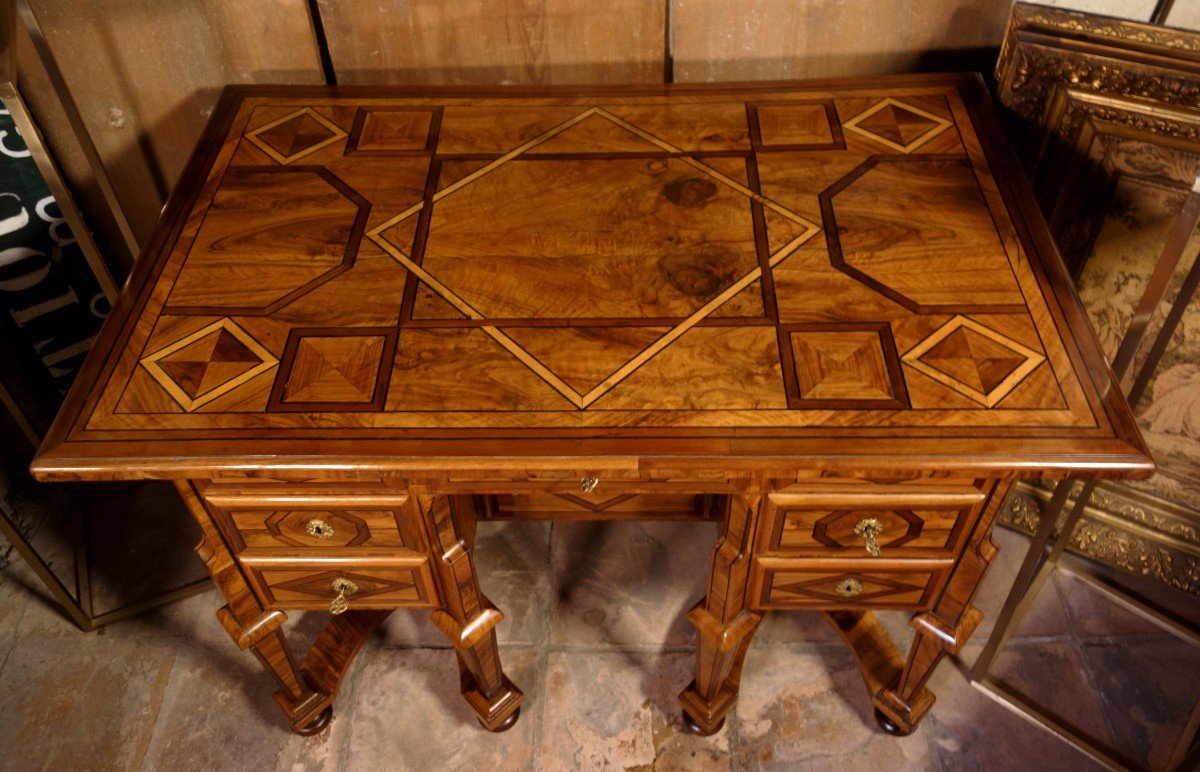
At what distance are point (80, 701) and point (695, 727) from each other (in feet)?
4.26

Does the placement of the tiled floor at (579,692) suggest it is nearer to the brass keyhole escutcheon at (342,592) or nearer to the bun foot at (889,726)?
the bun foot at (889,726)

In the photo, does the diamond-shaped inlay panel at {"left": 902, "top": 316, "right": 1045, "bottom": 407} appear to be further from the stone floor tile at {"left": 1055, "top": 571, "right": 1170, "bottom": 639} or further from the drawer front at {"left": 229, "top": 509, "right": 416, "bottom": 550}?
the stone floor tile at {"left": 1055, "top": 571, "right": 1170, "bottom": 639}

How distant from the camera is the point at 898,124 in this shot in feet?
5.38

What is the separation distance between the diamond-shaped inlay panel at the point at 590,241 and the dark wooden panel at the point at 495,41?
25 centimetres

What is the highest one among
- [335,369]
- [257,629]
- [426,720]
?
[335,369]

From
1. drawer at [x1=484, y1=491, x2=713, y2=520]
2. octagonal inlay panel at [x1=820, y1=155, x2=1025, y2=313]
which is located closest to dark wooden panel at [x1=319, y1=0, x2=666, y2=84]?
octagonal inlay panel at [x1=820, y1=155, x2=1025, y2=313]

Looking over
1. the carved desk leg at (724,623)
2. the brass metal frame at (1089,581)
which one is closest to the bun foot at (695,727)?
the carved desk leg at (724,623)

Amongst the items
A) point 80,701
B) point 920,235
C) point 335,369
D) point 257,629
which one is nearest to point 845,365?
point 920,235

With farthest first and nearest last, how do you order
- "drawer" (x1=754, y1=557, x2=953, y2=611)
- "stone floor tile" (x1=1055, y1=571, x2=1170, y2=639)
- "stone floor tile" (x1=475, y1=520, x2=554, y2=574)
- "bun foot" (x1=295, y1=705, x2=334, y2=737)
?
"stone floor tile" (x1=475, y1=520, x2=554, y2=574) → "stone floor tile" (x1=1055, y1=571, x2=1170, y2=639) → "bun foot" (x1=295, y1=705, x2=334, y2=737) → "drawer" (x1=754, y1=557, x2=953, y2=611)

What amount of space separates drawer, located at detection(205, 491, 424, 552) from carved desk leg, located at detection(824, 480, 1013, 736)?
0.84 m

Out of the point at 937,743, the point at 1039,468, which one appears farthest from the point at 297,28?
the point at 937,743

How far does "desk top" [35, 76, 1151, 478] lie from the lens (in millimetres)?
1202

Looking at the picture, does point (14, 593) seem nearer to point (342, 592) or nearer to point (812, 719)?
point (342, 592)

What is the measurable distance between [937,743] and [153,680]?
5.43ft
